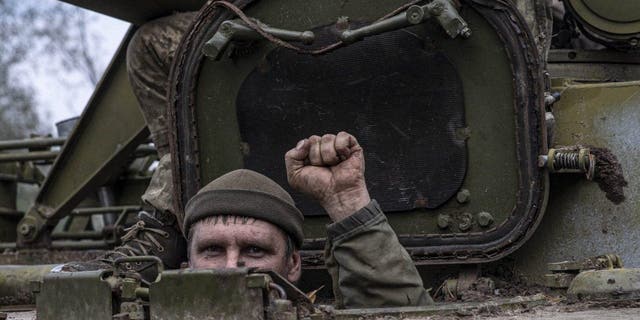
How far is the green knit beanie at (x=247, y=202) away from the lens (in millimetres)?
2896

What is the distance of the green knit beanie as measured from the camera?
114 inches

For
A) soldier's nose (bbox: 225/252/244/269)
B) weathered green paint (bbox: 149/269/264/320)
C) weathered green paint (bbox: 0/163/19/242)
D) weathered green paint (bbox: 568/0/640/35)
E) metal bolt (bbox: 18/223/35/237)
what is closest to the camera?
weathered green paint (bbox: 149/269/264/320)

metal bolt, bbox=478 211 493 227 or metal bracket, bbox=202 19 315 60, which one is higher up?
metal bracket, bbox=202 19 315 60

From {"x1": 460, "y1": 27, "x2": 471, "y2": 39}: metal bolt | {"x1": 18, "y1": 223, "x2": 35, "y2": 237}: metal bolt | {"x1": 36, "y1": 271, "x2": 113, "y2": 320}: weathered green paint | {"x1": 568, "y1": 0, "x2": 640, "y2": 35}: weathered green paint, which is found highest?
{"x1": 568, "y1": 0, "x2": 640, "y2": 35}: weathered green paint

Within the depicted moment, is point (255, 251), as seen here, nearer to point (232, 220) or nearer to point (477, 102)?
point (232, 220)

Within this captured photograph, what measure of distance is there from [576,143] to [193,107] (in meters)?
1.15

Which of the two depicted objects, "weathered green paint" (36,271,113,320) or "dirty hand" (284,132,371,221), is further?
"dirty hand" (284,132,371,221)

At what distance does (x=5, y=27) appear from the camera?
71.6 feet

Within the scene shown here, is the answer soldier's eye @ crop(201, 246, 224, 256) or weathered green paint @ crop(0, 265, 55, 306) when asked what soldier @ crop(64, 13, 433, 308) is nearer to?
soldier's eye @ crop(201, 246, 224, 256)

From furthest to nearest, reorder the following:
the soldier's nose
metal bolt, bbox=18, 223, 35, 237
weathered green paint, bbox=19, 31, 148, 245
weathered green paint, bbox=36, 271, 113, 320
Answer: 1. metal bolt, bbox=18, 223, 35, 237
2. weathered green paint, bbox=19, 31, 148, 245
3. the soldier's nose
4. weathered green paint, bbox=36, 271, 113, 320

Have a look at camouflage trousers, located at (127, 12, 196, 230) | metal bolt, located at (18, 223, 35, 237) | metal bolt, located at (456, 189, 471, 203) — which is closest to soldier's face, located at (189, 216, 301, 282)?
metal bolt, located at (456, 189, 471, 203)

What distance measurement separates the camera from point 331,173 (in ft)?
9.58

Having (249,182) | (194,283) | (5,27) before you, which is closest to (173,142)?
(249,182)

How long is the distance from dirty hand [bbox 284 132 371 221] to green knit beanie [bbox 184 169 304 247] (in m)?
0.08
